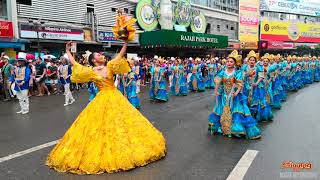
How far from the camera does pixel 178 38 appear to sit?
31.0 m

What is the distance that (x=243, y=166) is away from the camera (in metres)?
5.37

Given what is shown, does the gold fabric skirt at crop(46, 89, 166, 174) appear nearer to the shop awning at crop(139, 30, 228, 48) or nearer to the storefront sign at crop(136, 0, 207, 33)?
the shop awning at crop(139, 30, 228, 48)

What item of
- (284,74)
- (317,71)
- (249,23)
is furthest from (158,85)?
(249,23)

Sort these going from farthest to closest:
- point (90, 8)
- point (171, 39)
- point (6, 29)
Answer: point (171, 39) → point (90, 8) → point (6, 29)

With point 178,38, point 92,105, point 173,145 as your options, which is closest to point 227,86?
point 173,145

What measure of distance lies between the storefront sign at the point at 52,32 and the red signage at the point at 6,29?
843mm

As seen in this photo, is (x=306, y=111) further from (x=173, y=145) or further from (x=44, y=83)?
(x=44, y=83)

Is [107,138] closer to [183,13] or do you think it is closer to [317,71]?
[317,71]

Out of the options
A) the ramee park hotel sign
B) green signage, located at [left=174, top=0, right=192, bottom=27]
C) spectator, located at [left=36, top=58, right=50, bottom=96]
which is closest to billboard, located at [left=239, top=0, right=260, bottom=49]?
green signage, located at [left=174, top=0, right=192, bottom=27]

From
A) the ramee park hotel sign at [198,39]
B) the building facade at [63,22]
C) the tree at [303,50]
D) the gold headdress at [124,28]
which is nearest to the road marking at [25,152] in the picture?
the gold headdress at [124,28]

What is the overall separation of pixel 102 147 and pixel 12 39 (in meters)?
18.8

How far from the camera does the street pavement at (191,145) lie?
16.7 ft

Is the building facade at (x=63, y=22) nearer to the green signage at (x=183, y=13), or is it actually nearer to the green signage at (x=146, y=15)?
the green signage at (x=146, y=15)

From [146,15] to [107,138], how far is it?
2966 centimetres
